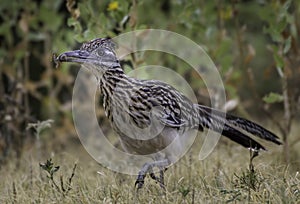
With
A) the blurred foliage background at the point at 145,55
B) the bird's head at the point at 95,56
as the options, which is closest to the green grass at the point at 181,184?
the blurred foliage background at the point at 145,55

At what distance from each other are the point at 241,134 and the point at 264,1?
167 cm

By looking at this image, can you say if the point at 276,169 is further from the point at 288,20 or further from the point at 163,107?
the point at 288,20

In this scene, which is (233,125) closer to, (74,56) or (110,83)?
(110,83)

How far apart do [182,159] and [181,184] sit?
0.87 m

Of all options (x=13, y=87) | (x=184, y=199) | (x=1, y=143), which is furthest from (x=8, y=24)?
(x=184, y=199)

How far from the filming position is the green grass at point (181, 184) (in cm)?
414

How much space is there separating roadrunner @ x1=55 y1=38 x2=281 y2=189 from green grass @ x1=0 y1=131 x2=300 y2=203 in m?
0.24

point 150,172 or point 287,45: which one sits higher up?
point 287,45

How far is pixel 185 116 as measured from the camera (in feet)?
16.7

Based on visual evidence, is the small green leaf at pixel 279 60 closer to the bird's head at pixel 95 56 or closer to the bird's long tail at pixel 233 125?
the bird's long tail at pixel 233 125

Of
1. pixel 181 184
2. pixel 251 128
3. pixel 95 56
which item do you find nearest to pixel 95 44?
pixel 95 56

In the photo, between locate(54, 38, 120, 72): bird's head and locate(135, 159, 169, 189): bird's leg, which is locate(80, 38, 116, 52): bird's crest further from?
locate(135, 159, 169, 189): bird's leg

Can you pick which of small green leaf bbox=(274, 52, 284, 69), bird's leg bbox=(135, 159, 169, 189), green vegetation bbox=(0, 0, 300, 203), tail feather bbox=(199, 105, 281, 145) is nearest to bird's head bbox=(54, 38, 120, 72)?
green vegetation bbox=(0, 0, 300, 203)

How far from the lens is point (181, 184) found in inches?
185
